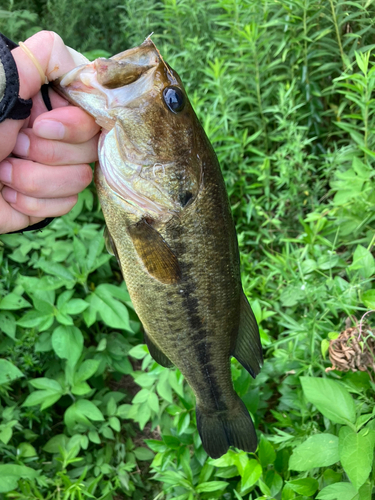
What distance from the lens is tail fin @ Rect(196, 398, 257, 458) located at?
1586 millimetres

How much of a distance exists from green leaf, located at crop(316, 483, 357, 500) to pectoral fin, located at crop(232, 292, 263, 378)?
0.45 metres

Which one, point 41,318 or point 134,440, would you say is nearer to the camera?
point 41,318

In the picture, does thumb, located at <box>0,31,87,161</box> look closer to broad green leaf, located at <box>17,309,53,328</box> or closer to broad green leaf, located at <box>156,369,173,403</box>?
broad green leaf, located at <box>17,309,53,328</box>

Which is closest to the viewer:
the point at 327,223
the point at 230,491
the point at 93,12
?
the point at 230,491

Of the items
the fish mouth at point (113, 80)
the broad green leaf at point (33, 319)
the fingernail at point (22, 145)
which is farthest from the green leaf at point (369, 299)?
the broad green leaf at point (33, 319)

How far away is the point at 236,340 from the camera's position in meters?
1.49

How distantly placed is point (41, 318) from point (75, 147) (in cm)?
128

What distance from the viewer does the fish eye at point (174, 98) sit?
1.12m

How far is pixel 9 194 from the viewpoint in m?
1.22

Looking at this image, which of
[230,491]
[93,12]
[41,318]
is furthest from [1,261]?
[93,12]

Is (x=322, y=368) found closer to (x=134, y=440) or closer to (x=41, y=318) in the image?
(x=41, y=318)

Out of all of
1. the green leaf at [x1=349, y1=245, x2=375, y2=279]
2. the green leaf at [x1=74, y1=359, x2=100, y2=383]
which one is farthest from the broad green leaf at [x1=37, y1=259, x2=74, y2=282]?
the green leaf at [x1=349, y1=245, x2=375, y2=279]

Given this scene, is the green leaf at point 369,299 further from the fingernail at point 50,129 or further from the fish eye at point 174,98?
the fingernail at point 50,129

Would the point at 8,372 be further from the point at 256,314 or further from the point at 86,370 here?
the point at 256,314
